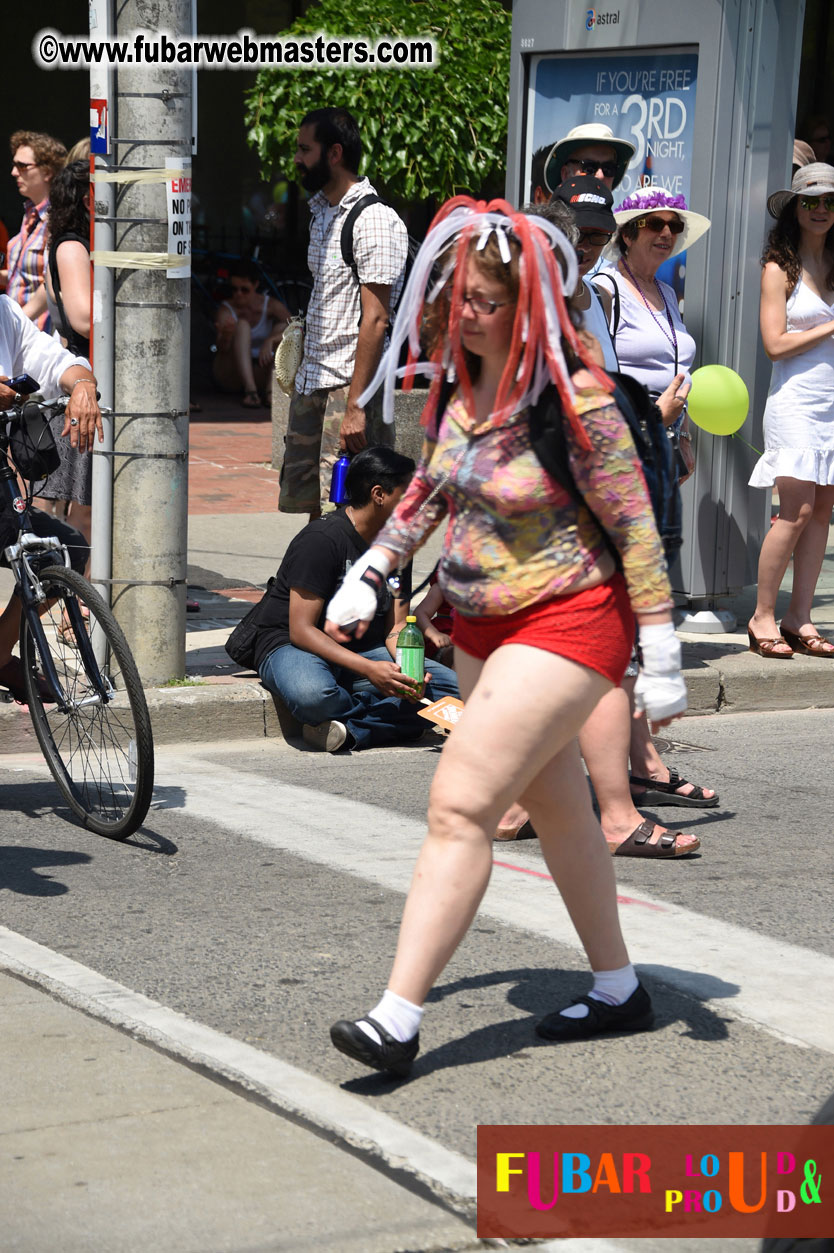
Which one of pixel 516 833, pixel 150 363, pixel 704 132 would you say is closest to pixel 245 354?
pixel 704 132

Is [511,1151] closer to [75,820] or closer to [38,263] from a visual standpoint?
[75,820]

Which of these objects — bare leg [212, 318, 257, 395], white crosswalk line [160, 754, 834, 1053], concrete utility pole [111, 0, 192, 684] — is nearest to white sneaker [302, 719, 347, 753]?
white crosswalk line [160, 754, 834, 1053]

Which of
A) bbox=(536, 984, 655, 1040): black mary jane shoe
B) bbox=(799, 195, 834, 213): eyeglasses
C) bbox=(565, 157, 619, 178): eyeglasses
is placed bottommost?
bbox=(536, 984, 655, 1040): black mary jane shoe

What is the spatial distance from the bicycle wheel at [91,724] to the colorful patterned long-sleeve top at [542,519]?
1954mm

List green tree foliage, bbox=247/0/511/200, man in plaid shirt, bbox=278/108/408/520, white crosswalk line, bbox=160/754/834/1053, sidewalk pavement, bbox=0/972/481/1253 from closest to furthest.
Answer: sidewalk pavement, bbox=0/972/481/1253 < white crosswalk line, bbox=160/754/834/1053 < man in plaid shirt, bbox=278/108/408/520 < green tree foliage, bbox=247/0/511/200

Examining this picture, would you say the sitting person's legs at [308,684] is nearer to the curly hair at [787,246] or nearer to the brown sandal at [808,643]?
the brown sandal at [808,643]

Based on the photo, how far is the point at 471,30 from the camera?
509 inches

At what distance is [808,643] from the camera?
809 cm

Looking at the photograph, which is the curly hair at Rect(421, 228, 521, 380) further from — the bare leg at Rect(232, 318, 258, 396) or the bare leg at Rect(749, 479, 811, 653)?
the bare leg at Rect(232, 318, 258, 396)

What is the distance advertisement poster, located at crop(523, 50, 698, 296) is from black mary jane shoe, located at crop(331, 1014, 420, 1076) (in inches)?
210

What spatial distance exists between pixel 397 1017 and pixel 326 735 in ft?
10.7

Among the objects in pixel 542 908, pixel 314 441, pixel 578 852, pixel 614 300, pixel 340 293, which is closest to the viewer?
pixel 578 852

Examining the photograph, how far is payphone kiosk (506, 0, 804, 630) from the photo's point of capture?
7914mm

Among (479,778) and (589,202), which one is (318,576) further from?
(479,778)
